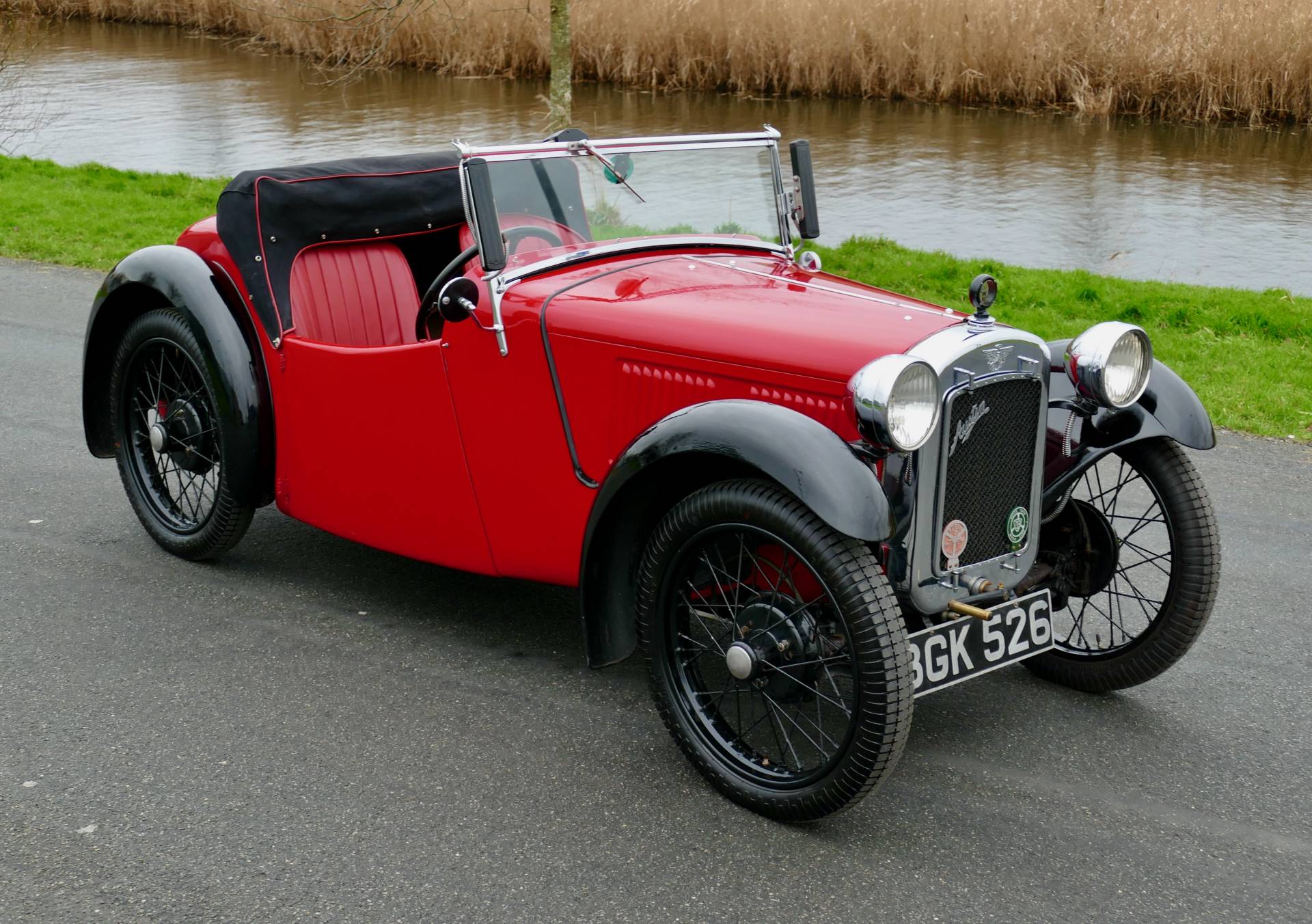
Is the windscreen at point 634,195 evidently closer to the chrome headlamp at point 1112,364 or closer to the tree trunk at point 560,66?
the chrome headlamp at point 1112,364

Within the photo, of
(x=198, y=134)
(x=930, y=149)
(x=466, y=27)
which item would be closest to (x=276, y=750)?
(x=930, y=149)

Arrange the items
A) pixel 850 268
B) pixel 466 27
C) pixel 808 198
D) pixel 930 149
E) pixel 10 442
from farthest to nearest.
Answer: pixel 466 27
pixel 930 149
pixel 850 268
pixel 10 442
pixel 808 198

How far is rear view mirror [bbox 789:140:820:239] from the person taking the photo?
13.5ft

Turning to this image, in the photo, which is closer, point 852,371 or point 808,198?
point 852,371

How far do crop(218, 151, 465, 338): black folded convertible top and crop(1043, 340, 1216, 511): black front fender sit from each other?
224cm

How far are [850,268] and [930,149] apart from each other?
16.9 feet

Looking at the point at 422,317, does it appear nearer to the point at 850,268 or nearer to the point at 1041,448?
the point at 1041,448

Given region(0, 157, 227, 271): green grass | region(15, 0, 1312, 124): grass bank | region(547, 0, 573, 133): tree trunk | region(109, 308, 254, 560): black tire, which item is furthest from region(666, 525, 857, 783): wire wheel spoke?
region(15, 0, 1312, 124): grass bank

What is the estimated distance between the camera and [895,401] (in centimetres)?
271

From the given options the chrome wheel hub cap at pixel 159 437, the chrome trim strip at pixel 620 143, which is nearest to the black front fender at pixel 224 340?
the chrome wheel hub cap at pixel 159 437

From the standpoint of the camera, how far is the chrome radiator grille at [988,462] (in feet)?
9.77

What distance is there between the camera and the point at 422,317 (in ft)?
12.0

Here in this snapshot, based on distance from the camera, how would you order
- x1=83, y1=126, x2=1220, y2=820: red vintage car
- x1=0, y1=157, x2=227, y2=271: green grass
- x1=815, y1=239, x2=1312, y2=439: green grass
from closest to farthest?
x1=83, y1=126, x2=1220, y2=820: red vintage car < x1=815, y1=239, x2=1312, y2=439: green grass < x1=0, y1=157, x2=227, y2=271: green grass

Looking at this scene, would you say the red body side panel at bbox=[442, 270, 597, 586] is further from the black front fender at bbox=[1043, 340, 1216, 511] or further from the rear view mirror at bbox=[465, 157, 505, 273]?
the black front fender at bbox=[1043, 340, 1216, 511]
